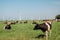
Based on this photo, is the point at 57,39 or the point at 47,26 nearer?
the point at 57,39

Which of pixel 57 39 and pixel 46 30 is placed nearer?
pixel 57 39

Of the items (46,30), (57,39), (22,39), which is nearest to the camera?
(22,39)

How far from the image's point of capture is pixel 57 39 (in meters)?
12.4

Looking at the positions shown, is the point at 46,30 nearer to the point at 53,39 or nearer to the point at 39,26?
the point at 39,26

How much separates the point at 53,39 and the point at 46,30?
3.20 meters

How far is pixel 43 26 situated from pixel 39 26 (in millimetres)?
387

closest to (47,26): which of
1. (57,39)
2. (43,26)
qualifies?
(43,26)

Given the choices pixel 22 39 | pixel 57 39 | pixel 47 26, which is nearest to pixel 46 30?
pixel 47 26

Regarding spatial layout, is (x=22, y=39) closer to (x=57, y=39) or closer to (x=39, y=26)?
(x=57, y=39)

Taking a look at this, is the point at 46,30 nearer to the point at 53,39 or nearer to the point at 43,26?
the point at 43,26

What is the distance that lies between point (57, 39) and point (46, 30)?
10.2ft

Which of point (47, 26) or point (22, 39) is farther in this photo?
point (47, 26)

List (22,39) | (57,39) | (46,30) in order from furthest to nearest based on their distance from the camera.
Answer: (46,30) < (57,39) < (22,39)

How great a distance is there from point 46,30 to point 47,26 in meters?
0.35
